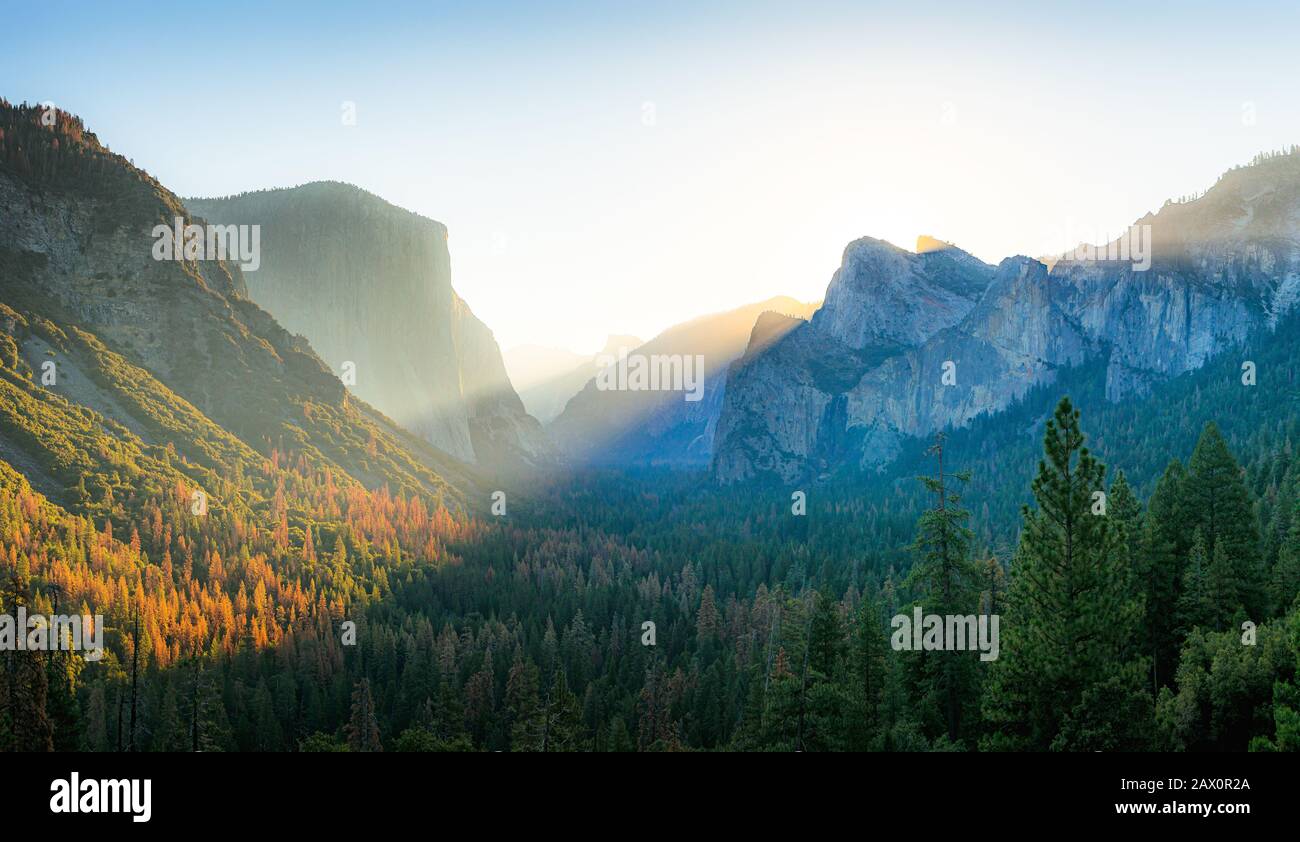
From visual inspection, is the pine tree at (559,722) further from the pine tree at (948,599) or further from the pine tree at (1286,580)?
the pine tree at (1286,580)

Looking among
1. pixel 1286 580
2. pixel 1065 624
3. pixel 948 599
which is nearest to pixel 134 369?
pixel 948 599

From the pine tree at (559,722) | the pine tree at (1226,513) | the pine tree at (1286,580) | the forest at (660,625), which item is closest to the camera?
the forest at (660,625)

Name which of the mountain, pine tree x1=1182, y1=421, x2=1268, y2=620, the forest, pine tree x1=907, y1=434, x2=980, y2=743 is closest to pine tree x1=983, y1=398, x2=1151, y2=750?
the forest

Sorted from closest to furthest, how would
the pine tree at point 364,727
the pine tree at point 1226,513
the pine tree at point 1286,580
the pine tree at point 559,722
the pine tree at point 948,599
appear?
the pine tree at point 948,599
the pine tree at point 559,722
the pine tree at point 1226,513
the pine tree at point 1286,580
the pine tree at point 364,727

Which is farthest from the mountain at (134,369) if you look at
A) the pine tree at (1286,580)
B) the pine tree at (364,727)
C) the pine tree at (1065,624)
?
the pine tree at (1286,580)

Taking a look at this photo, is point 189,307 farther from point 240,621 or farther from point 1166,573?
point 1166,573

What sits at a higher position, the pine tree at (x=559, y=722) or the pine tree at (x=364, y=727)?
the pine tree at (x=559, y=722)

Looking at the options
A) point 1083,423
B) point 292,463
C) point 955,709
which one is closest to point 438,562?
point 292,463

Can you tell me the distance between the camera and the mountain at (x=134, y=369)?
356ft

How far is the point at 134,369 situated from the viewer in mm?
135250

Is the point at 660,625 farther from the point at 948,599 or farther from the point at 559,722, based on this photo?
the point at 948,599

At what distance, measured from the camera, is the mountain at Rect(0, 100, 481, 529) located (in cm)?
10838
